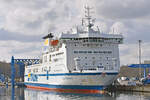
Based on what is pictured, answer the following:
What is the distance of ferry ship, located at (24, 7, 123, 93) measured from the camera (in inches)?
1837

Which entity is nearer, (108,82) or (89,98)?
(89,98)

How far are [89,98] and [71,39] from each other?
12937mm

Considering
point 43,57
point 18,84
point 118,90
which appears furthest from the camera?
point 18,84

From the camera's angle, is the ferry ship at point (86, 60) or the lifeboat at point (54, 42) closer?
the ferry ship at point (86, 60)

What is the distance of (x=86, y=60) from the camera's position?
162 ft

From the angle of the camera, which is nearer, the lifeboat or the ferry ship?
the ferry ship

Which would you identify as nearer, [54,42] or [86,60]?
[86,60]

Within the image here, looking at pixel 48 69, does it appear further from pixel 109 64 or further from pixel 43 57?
pixel 109 64

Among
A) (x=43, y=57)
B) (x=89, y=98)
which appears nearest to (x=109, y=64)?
(x=89, y=98)

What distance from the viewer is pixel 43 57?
6284 centimetres

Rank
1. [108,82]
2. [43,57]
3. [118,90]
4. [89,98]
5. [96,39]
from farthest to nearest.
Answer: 1. [43,57]
2. [118,90]
3. [96,39]
4. [108,82]
5. [89,98]

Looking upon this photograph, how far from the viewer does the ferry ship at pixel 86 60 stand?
46.7 m

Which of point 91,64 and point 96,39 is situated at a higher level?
point 96,39

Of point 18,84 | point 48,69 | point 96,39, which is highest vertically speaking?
point 96,39
